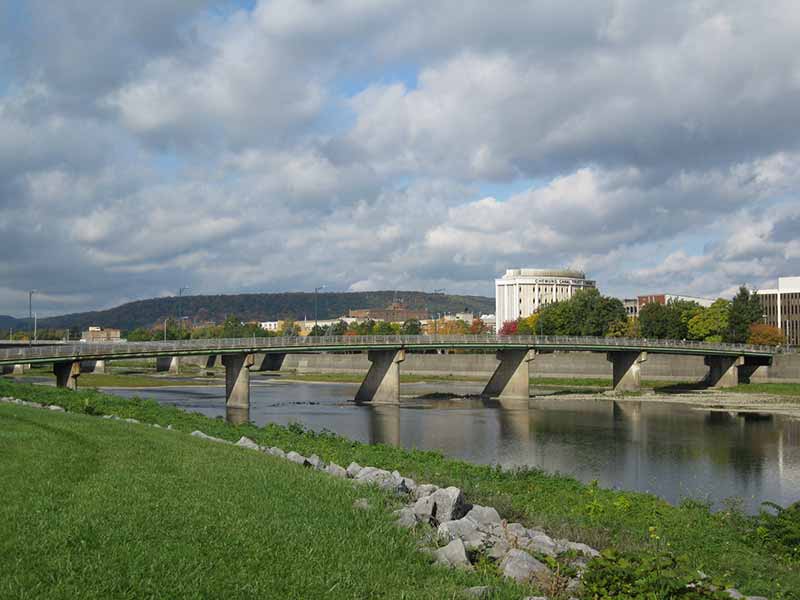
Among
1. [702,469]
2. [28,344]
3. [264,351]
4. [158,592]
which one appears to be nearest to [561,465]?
[702,469]

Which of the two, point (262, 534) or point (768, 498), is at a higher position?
point (262, 534)

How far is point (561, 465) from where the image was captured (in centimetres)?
3634

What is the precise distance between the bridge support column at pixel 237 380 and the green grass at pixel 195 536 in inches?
2141

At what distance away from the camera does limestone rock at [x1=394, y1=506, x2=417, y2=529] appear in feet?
38.3

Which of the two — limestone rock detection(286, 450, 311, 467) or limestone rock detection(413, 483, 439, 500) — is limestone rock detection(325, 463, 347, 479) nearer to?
limestone rock detection(286, 450, 311, 467)

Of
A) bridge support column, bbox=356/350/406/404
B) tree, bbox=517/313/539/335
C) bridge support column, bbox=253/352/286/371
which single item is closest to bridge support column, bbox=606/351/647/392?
bridge support column, bbox=356/350/406/404

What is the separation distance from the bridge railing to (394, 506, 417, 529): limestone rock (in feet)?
186

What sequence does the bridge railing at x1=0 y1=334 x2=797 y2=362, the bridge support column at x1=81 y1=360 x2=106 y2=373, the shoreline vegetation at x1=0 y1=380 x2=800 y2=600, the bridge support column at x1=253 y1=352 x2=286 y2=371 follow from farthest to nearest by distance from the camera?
the bridge support column at x1=253 y1=352 x2=286 y2=371, the bridge support column at x1=81 y1=360 x2=106 y2=373, the bridge railing at x1=0 y1=334 x2=797 y2=362, the shoreline vegetation at x1=0 y1=380 x2=800 y2=600

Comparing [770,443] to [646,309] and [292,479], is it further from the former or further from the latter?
[646,309]

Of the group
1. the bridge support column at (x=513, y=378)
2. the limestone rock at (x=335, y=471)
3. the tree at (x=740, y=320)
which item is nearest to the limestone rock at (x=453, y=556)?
the limestone rock at (x=335, y=471)

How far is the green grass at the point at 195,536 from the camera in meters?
8.48

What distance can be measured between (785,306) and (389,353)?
341 feet

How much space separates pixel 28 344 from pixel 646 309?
4050 inches

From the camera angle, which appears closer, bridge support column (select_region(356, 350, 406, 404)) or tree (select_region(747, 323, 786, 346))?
bridge support column (select_region(356, 350, 406, 404))
